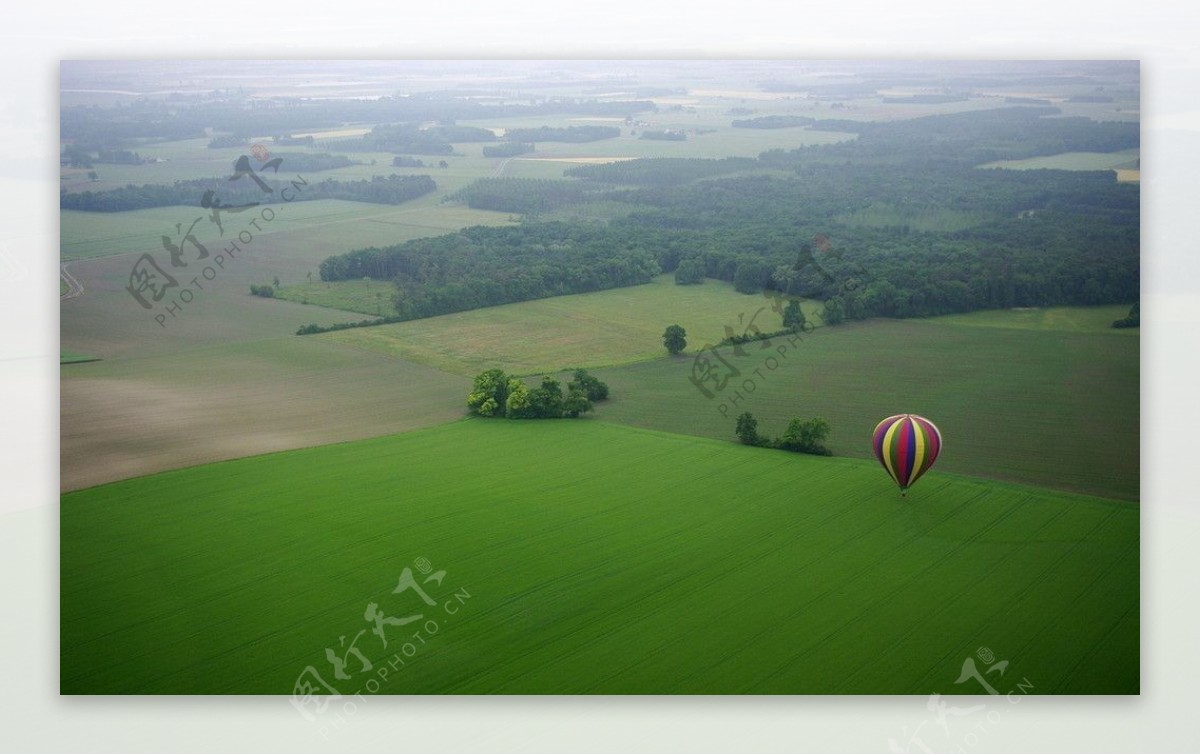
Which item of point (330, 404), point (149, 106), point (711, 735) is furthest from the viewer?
point (330, 404)

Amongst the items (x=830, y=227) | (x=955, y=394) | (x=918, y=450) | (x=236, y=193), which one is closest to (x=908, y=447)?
(x=918, y=450)

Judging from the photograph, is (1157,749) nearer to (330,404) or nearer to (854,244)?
(854,244)

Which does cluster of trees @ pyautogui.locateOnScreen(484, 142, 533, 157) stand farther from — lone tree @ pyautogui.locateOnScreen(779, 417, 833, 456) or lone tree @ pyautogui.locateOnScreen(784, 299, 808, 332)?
lone tree @ pyautogui.locateOnScreen(779, 417, 833, 456)

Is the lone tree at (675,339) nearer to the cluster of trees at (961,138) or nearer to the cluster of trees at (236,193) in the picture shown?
the cluster of trees at (961,138)

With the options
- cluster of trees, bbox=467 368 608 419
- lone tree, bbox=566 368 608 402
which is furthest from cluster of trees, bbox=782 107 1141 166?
cluster of trees, bbox=467 368 608 419

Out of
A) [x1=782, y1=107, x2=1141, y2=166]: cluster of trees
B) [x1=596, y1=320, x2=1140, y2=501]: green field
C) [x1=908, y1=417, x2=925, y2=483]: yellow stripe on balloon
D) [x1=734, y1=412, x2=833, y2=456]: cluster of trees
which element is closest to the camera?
[x1=596, y1=320, x2=1140, y2=501]: green field

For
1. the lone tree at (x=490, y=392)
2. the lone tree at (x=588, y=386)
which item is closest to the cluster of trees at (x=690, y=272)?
the lone tree at (x=588, y=386)

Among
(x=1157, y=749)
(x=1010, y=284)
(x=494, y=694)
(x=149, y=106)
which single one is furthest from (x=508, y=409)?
(x=1157, y=749)
